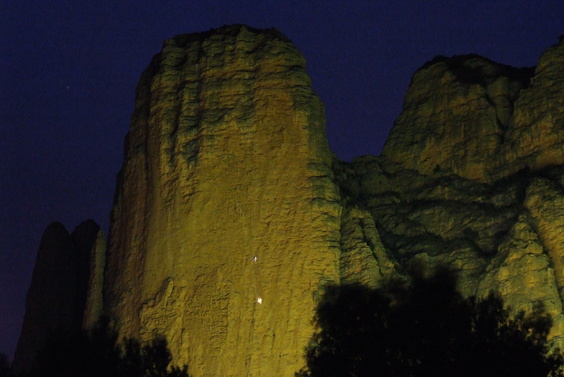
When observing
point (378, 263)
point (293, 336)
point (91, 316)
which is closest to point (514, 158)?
point (378, 263)

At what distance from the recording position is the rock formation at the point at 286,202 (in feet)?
110

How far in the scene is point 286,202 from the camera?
35.4 m

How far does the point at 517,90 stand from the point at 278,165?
11.7m

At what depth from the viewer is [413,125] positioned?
1661 inches

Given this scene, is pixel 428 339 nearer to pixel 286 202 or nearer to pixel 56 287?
pixel 286 202

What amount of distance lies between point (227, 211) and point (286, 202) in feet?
7.49

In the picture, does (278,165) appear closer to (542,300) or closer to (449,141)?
(449,141)

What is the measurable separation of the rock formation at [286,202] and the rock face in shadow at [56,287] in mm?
11179

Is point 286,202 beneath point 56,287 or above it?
beneath

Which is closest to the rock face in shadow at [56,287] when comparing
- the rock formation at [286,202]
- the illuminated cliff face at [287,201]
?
the rock formation at [286,202]

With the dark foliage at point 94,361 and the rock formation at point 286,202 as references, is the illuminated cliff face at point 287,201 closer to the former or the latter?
the rock formation at point 286,202

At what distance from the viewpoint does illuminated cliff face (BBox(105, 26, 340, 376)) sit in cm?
3375

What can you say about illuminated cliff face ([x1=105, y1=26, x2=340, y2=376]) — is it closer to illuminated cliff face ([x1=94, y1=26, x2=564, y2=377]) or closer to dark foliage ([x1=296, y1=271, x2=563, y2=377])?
illuminated cliff face ([x1=94, y1=26, x2=564, y2=377])

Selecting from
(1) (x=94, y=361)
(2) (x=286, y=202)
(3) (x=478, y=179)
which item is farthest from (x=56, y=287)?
(3) (x=478, y=179)
